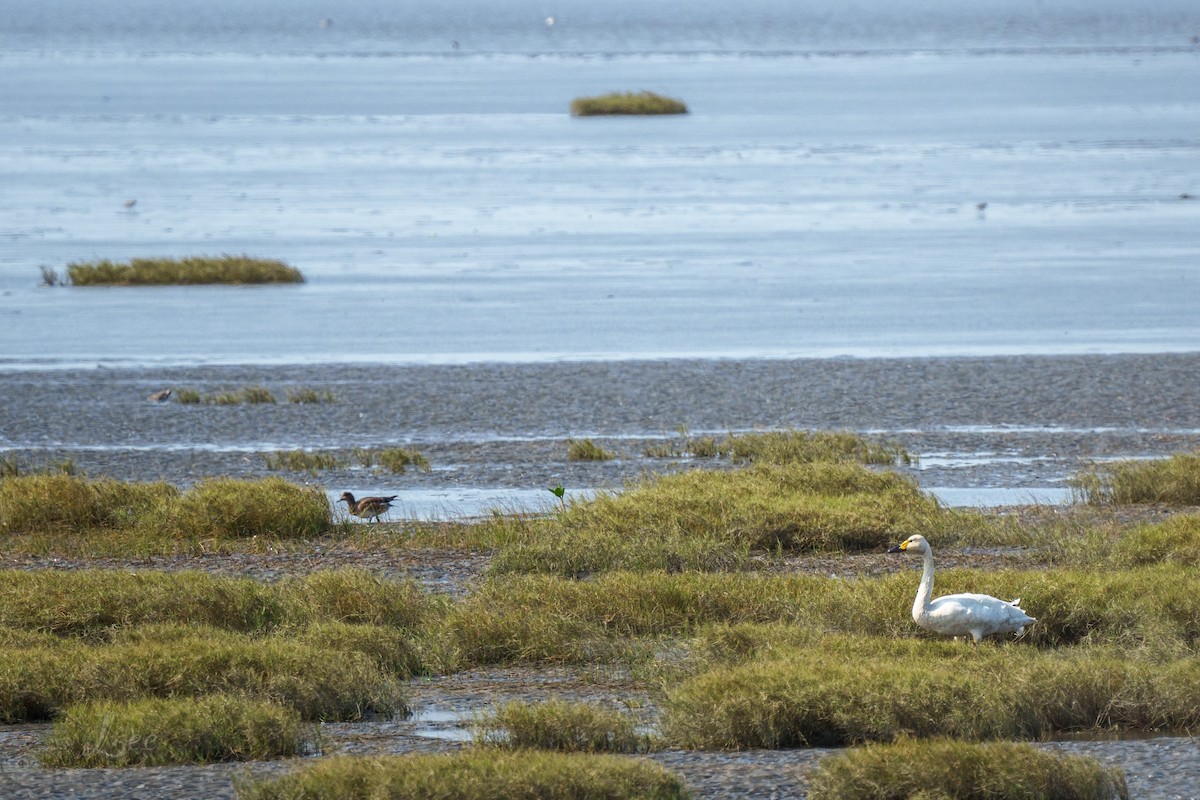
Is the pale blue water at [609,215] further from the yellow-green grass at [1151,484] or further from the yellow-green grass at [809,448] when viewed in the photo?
the yellow-green grass at [1151,484]

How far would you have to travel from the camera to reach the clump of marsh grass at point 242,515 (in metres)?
13.2

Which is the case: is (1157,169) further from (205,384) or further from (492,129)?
(205,384)

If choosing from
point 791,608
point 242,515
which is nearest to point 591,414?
point 242,515

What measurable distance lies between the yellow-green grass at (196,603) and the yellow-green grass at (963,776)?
366cm

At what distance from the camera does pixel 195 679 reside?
8812 millimetres

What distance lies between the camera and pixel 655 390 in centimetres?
1956

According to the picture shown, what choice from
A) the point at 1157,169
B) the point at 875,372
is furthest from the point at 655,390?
the point at 1157,169

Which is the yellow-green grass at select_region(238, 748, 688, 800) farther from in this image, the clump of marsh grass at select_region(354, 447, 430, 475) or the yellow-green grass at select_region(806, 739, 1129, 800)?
the clump of marsh grass at select_region(354, 447, 430, 475)

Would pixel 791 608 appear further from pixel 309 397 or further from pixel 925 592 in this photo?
pixel 309 397

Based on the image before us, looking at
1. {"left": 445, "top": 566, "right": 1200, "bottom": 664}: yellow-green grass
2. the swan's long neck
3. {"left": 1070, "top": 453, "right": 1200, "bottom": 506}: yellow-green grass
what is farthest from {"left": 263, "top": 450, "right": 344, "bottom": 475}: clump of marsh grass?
the swan's long neck

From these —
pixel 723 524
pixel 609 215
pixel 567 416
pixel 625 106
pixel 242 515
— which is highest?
pixel 625 106

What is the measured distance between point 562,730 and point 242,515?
19.2ft

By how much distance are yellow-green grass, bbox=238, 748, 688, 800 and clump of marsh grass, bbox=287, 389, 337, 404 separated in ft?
39.4

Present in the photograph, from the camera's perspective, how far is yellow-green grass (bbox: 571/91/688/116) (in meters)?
64.6
